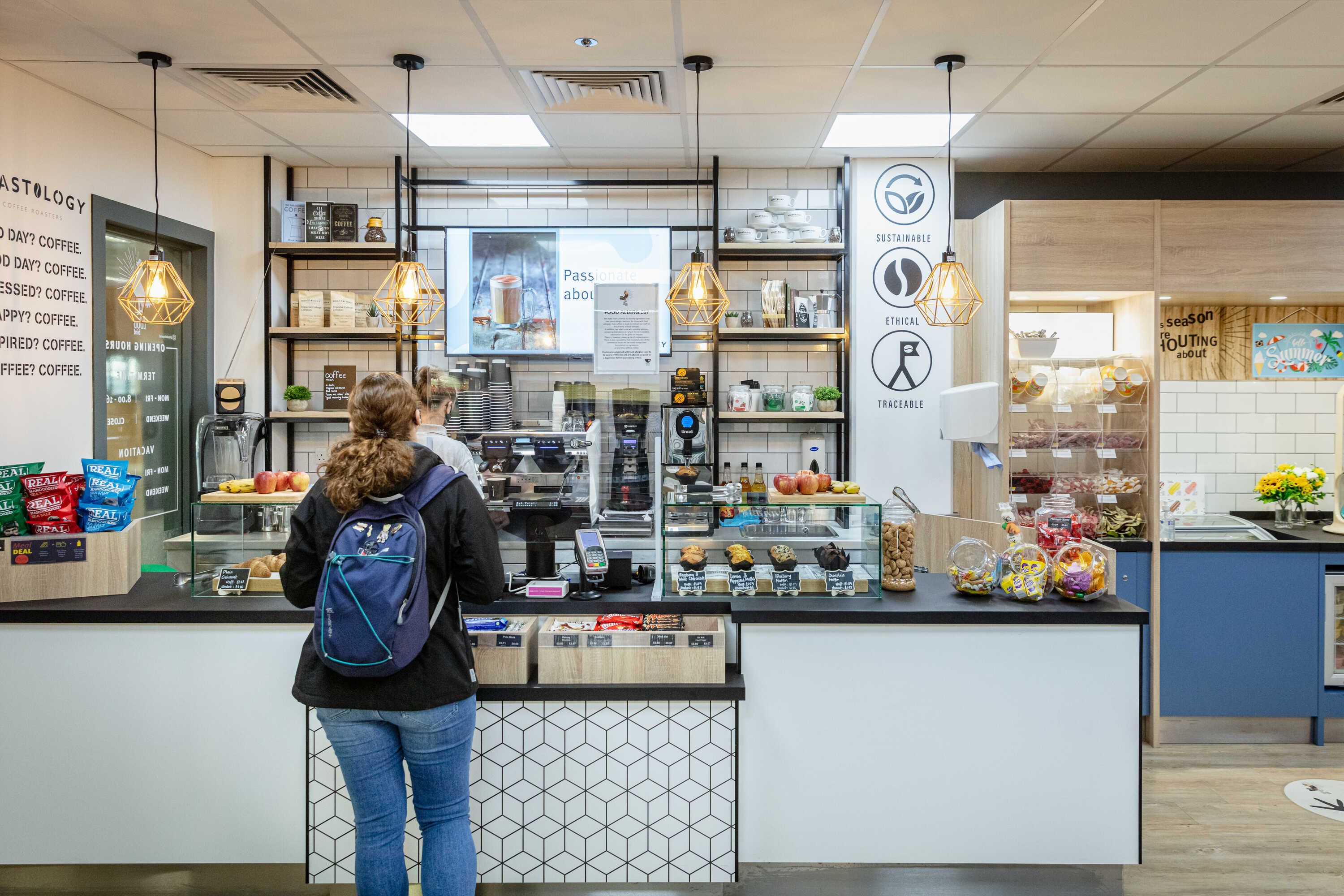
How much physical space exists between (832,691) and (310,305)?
3.89 m

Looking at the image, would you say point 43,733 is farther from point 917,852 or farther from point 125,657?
point 917,852

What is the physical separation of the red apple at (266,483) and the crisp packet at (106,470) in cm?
91

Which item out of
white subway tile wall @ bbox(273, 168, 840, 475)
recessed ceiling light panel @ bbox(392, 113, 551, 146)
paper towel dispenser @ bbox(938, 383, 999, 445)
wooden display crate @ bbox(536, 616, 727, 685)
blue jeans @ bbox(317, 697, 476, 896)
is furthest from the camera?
white subway tile wall @ bbox(273, 168, 840, 475)

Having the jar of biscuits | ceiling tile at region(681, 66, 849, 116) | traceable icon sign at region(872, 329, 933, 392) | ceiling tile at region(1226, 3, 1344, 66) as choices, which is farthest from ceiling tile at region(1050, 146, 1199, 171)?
the jar of biscuits

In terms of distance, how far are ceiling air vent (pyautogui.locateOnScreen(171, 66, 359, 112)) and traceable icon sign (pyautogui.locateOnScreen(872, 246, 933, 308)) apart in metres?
2.93

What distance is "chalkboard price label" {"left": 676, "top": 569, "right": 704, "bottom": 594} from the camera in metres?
2.70

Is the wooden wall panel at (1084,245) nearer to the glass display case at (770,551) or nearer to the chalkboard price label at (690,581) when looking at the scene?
the glass display case at (770,551)

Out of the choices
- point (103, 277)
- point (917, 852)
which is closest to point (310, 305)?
point (103, 277)

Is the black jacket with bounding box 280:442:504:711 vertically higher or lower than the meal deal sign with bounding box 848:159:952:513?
lower

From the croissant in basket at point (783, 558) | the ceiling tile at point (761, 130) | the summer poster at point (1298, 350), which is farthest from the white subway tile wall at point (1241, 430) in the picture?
the croissant in basket at point (783, 558)

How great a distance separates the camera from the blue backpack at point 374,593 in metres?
1.96

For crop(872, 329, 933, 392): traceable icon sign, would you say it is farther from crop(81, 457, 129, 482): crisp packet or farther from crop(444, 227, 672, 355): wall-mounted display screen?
crop(81, 457, 129, 482): crisp packet

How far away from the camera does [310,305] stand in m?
5.06

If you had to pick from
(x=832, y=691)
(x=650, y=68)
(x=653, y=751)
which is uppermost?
(x=650, y=68)
